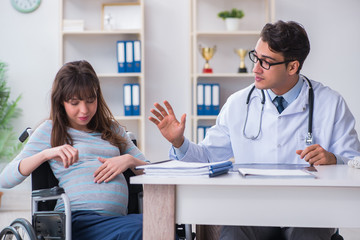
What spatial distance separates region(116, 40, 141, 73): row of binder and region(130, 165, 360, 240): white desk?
317 cm

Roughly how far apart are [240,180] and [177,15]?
11.7 ft

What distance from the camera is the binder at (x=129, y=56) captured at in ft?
14.7

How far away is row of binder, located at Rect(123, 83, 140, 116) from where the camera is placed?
4480 mm

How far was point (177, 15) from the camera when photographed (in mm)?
4734

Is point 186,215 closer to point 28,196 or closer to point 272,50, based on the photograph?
point 272,50

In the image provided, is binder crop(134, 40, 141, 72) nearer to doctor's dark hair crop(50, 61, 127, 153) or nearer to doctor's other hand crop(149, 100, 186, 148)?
doctor's dark hair crop(50, 61, 127, 153)

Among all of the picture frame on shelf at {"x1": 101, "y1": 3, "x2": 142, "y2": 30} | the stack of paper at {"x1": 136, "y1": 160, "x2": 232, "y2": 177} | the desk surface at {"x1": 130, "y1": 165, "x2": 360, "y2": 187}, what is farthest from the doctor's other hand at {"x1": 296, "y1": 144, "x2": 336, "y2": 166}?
the picture frame on shelf at {"x1": 101, "y1": 3, "x2": 142, "y2": 30}

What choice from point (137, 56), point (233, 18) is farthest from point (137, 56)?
point (233, 18)

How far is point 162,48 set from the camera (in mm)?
4758

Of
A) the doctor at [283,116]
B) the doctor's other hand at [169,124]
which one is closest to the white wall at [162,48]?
the doctor at [283,116]

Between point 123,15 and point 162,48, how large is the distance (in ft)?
1.50

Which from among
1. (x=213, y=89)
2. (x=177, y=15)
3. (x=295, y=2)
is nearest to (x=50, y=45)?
(x=177, y=15)

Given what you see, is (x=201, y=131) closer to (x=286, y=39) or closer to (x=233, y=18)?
(x=233, y=18)

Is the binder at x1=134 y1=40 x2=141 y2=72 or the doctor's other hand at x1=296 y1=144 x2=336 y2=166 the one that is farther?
the binder at x1=134 y1=40 x2=141 y2=72
